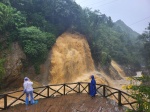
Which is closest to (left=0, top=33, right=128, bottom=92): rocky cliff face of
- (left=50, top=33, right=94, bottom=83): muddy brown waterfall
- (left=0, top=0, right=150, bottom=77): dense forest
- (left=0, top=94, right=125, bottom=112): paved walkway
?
(left=50, top=33, right=94, bottom=83): muddy brown waterfall

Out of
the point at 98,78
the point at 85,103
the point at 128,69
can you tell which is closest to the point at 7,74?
the point at 85,103

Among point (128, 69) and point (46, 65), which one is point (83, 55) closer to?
point (46, 65)

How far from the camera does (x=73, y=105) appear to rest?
11.9m

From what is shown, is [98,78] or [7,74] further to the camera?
[98,78]

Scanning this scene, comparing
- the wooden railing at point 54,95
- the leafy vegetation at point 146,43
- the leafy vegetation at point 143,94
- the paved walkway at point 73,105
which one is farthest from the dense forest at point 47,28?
the leafy vegetation at point 143,94

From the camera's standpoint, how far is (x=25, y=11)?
25.5 metres

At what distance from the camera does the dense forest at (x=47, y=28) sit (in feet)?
67.4

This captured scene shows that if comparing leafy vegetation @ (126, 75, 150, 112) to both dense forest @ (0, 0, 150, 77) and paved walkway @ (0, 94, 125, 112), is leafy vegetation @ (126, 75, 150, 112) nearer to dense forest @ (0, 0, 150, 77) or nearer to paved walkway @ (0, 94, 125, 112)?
paved walkway @ (0, 94, 125, 112)

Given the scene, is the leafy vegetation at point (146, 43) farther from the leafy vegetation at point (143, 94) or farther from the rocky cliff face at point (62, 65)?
the leafy vegetation at point (143, 94)

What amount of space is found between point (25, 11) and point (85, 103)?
54.9 feet

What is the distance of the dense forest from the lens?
20.5 m

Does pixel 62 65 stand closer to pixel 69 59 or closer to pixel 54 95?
pixel 69 59

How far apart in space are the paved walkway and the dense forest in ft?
21.5

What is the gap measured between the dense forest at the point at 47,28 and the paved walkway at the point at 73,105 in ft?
21.5
